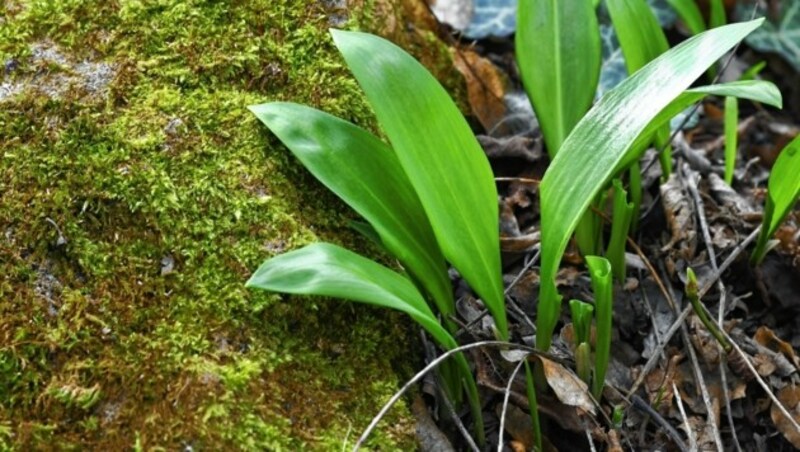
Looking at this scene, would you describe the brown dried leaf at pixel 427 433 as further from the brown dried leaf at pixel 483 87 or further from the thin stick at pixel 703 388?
the brown dried leaf at pixel 483 87

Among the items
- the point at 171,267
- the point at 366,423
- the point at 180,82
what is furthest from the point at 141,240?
the point at 366,423

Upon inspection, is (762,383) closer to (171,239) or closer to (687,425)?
(687,425)

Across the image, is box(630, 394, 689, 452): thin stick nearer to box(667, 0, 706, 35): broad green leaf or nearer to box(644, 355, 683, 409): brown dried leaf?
box(644, 355, 683, 409): brown dried leaf

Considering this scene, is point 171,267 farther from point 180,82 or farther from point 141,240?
point 180,82

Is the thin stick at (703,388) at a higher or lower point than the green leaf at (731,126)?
lower

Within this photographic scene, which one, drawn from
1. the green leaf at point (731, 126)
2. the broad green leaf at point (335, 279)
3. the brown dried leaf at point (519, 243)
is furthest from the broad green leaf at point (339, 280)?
the green leaf at point (731, 126)

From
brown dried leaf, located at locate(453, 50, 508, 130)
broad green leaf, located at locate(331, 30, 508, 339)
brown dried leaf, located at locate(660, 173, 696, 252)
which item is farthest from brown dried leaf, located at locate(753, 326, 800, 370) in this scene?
brown dried leaf, located at locate(453, 50, 508, 130)

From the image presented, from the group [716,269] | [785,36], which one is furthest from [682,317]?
[785,36]
